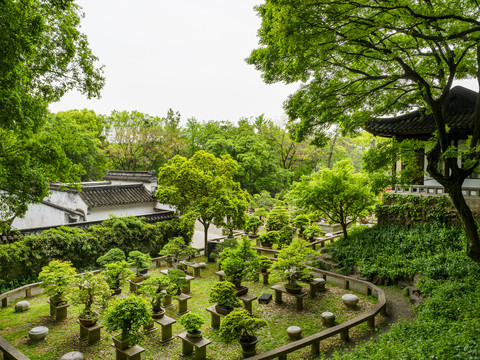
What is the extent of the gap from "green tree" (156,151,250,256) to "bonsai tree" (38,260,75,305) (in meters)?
6.07

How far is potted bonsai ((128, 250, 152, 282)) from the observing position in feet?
39.0

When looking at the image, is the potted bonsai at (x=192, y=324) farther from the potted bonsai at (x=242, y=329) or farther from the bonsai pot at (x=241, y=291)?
the bonsai pot at (x=241, y=291)

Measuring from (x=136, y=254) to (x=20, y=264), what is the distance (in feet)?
14.5

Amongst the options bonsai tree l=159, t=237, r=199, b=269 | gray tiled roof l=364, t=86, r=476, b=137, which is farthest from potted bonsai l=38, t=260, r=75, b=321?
gray tiled roof l=364, t=86, r=476, b=137

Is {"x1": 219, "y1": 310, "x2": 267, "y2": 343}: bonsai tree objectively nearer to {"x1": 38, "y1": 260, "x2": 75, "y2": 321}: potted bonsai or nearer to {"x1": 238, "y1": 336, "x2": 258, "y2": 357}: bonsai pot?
{"x1": 238, "y1": 336, "x2": 258, "y2": 357}: bonsai pot

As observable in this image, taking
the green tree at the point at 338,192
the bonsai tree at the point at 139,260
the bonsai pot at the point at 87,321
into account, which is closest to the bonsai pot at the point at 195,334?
the bonsai pot at the point at 87,321

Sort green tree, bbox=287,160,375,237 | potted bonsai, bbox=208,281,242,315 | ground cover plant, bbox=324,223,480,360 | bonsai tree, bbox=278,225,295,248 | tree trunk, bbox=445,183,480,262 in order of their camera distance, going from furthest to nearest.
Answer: bonsai tree, bbox=278,225,295,248 → green tree, bbox=287,160,375,237 → tree trunk, bbox=445,183,480,262 → potted bonsai, bbox=208,281,242,315 → ground cover plant, bbox=324,223,480,360

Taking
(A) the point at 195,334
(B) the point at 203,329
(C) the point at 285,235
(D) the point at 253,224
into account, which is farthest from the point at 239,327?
(D) the point at 253,224

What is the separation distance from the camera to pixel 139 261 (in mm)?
12562

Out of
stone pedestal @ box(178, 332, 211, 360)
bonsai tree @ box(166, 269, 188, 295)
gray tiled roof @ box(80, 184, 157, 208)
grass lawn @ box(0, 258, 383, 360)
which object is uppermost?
gray tiled roof @ box(80, 184, 157, 208)

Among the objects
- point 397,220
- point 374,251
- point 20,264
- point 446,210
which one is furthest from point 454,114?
point 20,264

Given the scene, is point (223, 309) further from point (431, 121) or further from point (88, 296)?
point (431, 121)

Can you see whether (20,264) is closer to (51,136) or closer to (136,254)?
(136,254)

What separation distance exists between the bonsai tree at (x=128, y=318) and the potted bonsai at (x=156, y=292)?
160 centimetres
